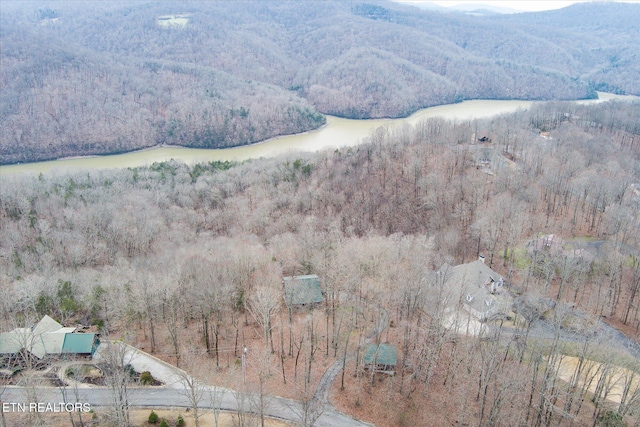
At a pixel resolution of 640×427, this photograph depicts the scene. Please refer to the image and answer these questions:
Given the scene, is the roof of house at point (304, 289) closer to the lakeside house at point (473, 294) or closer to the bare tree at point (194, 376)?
the bare tree at point (194, 376)

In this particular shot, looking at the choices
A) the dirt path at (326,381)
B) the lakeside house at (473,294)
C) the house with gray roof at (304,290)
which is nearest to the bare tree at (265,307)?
the house with gray roof at (304,290)

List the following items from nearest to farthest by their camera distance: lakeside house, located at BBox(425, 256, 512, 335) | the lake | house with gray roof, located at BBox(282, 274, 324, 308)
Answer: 1. lakeside house, located at BBox(425, 256, 512, 335)
2. house with gray roof, located at BBox(282, 274, 324, 308)
3. the lake

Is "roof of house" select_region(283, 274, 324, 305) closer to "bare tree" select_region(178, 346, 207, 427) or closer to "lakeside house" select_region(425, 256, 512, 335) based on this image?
"bare tree" select_region(178, 346, 207, 427)

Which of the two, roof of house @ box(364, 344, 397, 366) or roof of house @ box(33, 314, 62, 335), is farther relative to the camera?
roof of house @ box(33, 314, 62, 335)

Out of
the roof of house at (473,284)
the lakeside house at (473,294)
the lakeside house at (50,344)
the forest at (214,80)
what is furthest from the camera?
the forest at (214,80)

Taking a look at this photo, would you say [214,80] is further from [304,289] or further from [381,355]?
[381,355]

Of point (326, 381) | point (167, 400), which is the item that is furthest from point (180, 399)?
point (326, 381)

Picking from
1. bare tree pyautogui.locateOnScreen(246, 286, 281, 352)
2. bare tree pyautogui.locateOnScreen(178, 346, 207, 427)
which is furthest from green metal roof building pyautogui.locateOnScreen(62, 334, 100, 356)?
bare tree pyautogui.locateOnScreen(246, 286, 281, 352)
